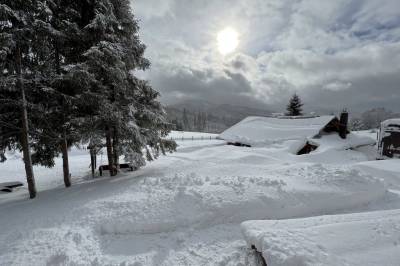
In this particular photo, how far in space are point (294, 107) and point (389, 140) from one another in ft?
93.1

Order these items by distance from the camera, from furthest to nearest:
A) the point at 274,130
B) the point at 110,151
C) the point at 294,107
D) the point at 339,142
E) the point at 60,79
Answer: the point at 294,107 < the point at 274,130 < the point at 339,142 < the point at 110,151 < the point at 60,79

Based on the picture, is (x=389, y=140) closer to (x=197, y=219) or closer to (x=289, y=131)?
(x=289, y=131)

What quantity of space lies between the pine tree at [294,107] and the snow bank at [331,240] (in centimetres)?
4469

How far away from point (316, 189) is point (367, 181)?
2583 millimetres

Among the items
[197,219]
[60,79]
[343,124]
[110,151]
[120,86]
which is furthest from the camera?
[343,124]

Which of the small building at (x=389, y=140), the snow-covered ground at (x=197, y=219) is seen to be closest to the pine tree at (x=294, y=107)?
the small building at (x=389, y=140)

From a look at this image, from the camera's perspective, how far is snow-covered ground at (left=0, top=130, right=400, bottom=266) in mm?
5215

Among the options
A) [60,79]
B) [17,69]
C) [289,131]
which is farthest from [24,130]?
[289,131]

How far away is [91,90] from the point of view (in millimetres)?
11234

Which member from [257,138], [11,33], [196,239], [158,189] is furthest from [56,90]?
[257,138]

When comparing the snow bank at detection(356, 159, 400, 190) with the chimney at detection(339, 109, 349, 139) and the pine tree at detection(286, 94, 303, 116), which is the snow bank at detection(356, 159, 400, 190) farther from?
the pine tree at detection(286, 94, 303, 116)

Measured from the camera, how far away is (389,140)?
20.4 metres

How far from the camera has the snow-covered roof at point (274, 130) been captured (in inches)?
1092

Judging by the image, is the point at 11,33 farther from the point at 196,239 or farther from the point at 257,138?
the point at 257,138
